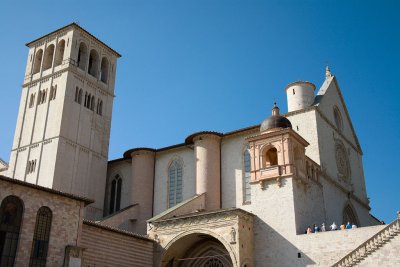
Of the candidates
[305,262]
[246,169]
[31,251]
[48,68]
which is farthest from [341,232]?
[48,68]

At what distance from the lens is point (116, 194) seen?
35.7m

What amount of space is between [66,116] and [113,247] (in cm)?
1478

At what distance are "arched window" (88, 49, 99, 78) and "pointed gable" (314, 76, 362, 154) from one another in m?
18.6

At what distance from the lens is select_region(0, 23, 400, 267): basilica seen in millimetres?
19906

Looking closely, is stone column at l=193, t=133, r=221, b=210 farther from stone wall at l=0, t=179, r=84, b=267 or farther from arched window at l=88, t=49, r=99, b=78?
arched window at l=88, t=49, r=99, b=78

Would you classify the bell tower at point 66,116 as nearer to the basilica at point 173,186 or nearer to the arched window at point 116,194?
the basilica at point 173,186

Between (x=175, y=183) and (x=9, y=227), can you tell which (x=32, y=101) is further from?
(x=9, y=227)

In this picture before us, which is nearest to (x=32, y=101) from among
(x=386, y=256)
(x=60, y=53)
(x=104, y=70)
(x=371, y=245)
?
(x=60, y=53)

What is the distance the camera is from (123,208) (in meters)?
33.4

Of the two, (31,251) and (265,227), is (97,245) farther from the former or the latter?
(265,227)

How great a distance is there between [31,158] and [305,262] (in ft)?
72.1

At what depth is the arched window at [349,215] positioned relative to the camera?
30734 millimetres

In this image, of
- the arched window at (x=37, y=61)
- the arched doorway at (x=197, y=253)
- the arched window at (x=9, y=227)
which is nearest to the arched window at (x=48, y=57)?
the arched window at (x=37, y=61)

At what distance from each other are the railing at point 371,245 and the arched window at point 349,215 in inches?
426
